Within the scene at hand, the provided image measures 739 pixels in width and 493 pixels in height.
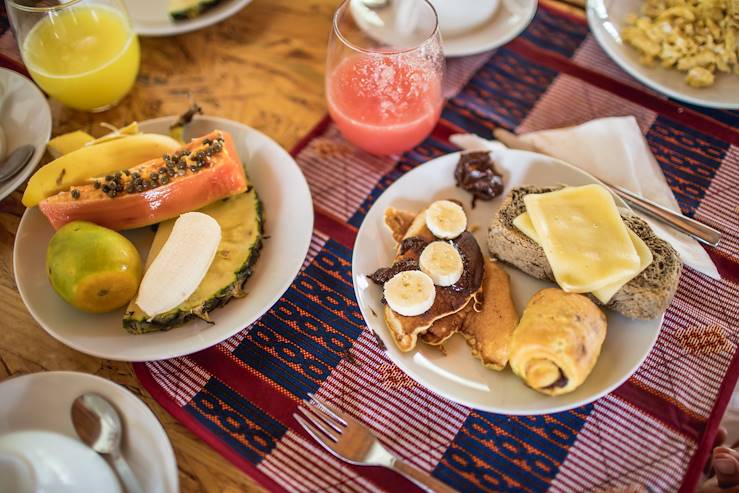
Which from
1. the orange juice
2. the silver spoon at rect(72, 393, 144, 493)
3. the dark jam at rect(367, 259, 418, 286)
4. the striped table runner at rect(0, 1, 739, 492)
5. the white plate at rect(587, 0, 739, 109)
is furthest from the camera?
the white plate at rect(587, 0, 739, 109)

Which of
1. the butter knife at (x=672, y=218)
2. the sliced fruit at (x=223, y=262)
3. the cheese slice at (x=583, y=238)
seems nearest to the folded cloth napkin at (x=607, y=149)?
the butter knife at (x=672, y=218)

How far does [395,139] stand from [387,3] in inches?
19.6

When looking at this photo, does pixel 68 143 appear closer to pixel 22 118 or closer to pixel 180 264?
pixel 22 118

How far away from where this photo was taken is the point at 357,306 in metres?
1.45

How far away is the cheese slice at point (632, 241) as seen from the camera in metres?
1.26

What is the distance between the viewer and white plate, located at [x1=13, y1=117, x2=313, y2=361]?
1.26m

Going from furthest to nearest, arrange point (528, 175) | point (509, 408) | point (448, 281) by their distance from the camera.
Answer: point (528, 175), point (448, 281), point (509, 408)

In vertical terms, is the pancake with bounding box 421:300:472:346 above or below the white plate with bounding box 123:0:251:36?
below

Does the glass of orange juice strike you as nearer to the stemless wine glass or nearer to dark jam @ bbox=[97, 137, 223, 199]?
dark jam @ bbox=[97, 137, 223, 199]

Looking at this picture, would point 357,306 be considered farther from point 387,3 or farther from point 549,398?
point 387,3

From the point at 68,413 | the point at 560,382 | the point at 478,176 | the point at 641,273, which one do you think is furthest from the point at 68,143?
the point at 641,273

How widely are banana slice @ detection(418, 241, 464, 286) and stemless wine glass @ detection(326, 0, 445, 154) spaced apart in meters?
0.39

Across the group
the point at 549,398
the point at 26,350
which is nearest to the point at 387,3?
the point at 549,398

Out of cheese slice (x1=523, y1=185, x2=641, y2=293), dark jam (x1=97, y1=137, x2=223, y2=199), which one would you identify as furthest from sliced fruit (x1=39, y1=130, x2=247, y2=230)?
cheese slice (x1=523, y1=185, x2=641, y2=293)
